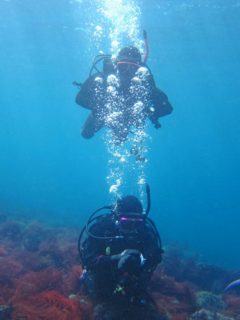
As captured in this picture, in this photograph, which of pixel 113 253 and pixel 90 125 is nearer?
pixel 113 253

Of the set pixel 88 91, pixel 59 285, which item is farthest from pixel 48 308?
pixel 88 91

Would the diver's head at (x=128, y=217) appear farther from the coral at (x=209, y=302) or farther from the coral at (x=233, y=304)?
the coral at (x=233, y=304)

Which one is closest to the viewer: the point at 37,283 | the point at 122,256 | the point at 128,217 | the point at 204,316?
the point at 122,256

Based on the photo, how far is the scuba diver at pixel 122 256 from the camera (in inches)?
235

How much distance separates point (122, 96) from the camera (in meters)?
10.2

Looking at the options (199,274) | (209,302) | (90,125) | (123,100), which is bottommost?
(209,302)

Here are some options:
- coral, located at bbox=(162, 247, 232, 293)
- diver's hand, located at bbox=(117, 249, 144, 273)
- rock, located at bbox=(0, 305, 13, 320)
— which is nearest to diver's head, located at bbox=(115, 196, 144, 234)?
diver's hand, located at bbox=(117, 249, 144, 273)

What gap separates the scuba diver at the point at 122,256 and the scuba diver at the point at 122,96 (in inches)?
160

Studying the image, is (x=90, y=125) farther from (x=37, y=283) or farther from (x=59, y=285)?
(x=37, y=283)

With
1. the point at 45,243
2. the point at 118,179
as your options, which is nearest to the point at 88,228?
the point at 118,179

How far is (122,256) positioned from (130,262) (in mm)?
205

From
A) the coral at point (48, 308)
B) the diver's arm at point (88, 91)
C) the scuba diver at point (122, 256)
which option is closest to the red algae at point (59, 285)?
the coral at point (48, 308)

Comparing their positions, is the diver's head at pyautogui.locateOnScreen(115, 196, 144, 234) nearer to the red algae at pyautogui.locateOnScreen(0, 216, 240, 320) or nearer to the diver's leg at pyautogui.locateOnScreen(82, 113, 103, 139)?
the red algae at pyautogui.locateOnScreen(0, 216, 240, 320)

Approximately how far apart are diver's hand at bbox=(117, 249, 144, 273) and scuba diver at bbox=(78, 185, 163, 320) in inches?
0.6
